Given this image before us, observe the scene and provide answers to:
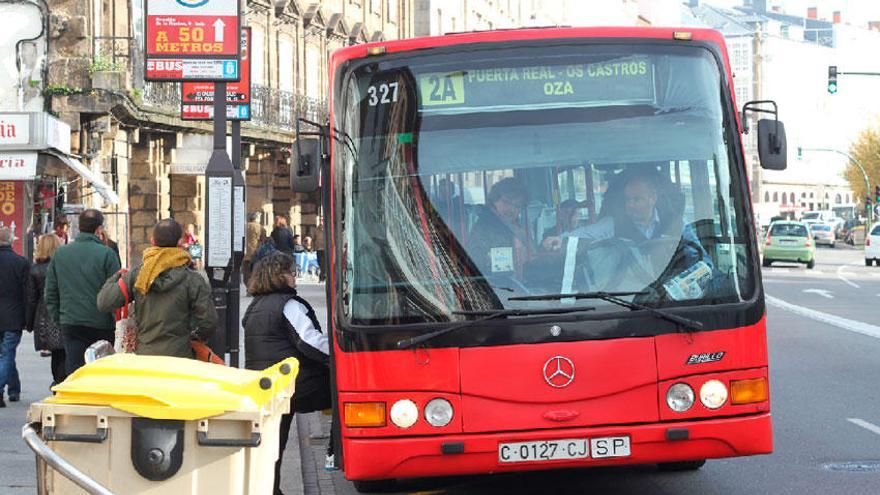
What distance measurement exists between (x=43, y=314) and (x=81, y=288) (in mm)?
2122

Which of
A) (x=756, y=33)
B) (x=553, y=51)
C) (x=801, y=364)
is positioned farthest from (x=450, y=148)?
(x=756, y=33)

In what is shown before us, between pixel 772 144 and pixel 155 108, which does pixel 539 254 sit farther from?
pixel 155 108

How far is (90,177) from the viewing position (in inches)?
1152

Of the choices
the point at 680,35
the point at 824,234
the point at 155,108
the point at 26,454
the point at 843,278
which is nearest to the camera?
the point at 680,35

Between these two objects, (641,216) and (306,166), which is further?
(306,166)

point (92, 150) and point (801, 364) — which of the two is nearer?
point (801, 364)

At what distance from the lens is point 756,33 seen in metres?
157

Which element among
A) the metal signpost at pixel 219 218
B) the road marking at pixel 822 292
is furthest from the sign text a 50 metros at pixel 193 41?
the road marking at pixel 822 292

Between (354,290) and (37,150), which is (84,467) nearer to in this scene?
(354,290)

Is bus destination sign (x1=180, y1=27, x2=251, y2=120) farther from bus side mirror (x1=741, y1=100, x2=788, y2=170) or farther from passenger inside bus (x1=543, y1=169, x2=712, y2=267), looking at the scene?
passenger inside bus (x1=543, y1=169, x2=712, y2=267)

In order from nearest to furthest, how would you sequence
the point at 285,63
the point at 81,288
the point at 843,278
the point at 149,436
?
the point at 149,436
the point at 81,288
the point at 843,278
the point at 285,63

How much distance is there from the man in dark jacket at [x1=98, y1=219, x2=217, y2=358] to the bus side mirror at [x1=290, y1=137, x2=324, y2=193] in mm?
1249

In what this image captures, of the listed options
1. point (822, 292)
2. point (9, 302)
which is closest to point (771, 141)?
point (9, 302)

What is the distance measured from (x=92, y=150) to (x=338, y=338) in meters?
23.2
